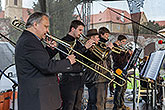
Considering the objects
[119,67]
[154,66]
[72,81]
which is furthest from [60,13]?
[154,66]

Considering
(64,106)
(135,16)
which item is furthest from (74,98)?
(135,16)

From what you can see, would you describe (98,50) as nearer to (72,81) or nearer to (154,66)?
(72,81)

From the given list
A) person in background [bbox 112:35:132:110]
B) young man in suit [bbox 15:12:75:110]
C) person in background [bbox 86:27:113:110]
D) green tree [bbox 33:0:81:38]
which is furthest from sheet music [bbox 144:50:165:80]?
green tree [bbox 33:0:81:38]

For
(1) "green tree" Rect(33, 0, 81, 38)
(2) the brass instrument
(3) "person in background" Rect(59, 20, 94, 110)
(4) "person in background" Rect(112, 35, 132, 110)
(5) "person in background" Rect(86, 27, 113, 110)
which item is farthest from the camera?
(1) "green tree" Rect(33, 0, 81, 38)

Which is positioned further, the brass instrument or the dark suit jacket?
the brass instrument

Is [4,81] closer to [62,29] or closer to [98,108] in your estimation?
[98,108]

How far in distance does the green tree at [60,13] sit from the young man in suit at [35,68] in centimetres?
337

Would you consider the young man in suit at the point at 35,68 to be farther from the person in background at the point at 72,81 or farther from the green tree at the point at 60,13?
the green tree at the point at 60,13

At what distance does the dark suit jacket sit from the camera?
170 cm

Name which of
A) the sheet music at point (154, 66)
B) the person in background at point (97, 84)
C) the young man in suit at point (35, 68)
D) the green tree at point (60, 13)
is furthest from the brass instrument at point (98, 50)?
the green tree at point (60, 13)

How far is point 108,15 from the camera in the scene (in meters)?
18.7

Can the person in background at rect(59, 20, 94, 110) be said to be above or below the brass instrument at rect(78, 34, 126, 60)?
below

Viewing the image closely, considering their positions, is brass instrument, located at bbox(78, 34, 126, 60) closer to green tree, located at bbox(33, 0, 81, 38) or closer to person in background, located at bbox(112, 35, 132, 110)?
person in background, located at bbox(112, 35, 132, 110)

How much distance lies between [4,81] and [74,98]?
121cm
